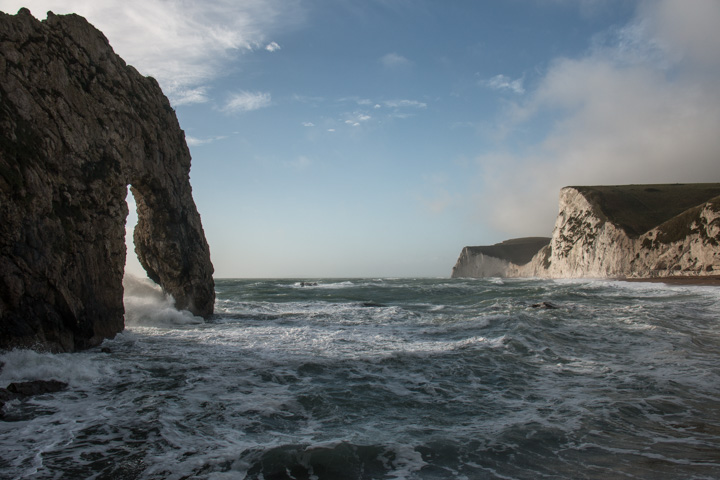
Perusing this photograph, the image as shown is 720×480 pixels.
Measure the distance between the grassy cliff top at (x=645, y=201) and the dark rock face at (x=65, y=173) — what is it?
2766 inches

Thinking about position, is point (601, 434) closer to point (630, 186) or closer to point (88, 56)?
point (88, 56)

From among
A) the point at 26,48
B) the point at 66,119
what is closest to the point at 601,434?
the point at 66,119

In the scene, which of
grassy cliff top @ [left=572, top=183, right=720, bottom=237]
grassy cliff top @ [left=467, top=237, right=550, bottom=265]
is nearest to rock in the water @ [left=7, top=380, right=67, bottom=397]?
grassy cliff top @ [left=572, top=183, right=720, bottom=237]

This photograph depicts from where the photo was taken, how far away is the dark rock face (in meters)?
10.2

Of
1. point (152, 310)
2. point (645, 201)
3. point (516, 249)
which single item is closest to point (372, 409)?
point (152, 310)

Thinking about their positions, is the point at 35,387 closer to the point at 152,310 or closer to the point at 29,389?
→ the point at 29,389

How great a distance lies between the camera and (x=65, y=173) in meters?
12.3

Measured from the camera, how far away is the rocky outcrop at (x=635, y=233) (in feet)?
169

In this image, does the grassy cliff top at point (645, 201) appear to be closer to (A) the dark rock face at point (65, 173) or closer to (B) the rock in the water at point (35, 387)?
(A) the dark rock face at point (65, 173)

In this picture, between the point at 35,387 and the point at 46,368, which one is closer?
the point at 35,387

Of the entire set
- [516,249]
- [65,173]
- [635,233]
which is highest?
[516,249]

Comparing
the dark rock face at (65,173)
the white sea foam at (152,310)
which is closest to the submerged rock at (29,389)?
the dark rock face at (65,173)

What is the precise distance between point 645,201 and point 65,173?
89.2 m

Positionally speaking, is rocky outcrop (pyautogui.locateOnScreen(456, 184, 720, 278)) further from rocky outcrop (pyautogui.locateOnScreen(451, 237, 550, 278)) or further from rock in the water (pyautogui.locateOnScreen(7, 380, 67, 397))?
rock in the water (pyautogui.locateOnScreen(7, 380, 67, 397))
